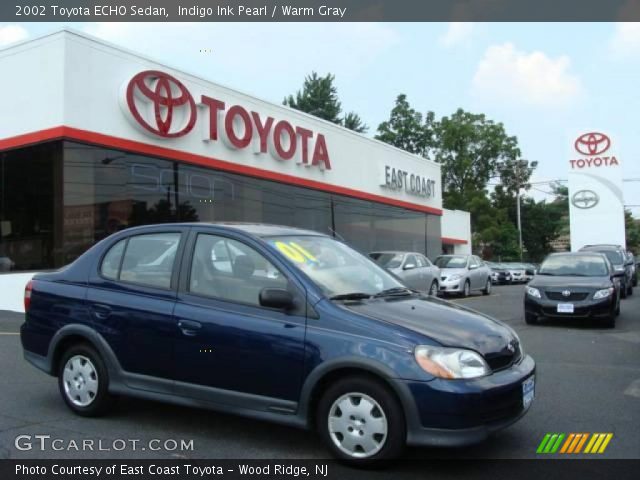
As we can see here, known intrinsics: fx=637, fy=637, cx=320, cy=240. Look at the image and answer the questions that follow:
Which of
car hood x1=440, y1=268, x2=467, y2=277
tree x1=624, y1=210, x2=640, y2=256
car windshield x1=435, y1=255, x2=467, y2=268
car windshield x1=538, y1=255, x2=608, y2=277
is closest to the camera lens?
car windshield x1=538, y1=255, x2=608, y2=277

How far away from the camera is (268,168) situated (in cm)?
1834

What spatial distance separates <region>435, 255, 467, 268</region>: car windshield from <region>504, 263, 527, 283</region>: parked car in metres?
14.7

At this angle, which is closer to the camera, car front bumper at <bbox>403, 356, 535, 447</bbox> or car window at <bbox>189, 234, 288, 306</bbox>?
car front bumper at <bbox>403, 356, 535, 447</bbox>

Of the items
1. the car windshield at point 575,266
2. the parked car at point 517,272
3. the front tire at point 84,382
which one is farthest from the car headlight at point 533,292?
the parked car at point 517,272

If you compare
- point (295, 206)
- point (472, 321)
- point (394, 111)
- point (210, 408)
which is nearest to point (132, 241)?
point (210, 408)

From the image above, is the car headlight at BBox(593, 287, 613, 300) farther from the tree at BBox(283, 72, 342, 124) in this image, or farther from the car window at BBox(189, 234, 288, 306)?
the tree at BBox(283, 72, 342, 124)

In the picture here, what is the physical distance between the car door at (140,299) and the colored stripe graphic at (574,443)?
9.29ft

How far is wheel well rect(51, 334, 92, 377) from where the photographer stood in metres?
5.31

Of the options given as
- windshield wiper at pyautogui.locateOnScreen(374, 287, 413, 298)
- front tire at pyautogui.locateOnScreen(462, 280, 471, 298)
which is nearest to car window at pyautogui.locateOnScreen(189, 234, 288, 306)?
windshield wiper at pyautogui.locateOnScreen(374, 287, 413, 298)

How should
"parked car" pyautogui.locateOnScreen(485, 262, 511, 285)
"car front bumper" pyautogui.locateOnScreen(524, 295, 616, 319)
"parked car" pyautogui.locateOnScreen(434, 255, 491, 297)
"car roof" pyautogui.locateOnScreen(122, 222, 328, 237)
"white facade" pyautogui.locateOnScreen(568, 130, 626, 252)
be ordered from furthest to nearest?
"parked car" pyautogui.locateOnScreen(485, 262, 511, 285) < "white facade" pyautogui.locateOnScreen(568, 130, 626, 252) < "parked car" pyautogui.locateOnScreen(434, 255, 491, 297) < "car front bumper" pyautogui.locateOnScreen(524, 295, 616, 319) < "car roof" pyautogui.locateOnScreen(122, 222, 328, 237)

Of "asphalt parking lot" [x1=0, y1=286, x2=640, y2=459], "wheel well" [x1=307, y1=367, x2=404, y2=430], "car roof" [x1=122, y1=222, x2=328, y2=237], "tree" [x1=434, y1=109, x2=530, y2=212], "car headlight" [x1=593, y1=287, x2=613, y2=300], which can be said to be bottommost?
"asphalt parking lot" [x1=0, y1=286, x2=640, y2=459]

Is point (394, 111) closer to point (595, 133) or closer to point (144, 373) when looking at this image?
point (595, 133)

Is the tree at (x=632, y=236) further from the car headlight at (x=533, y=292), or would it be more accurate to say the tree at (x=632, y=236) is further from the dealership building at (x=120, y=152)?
the car headlight at (x=533, y=292)

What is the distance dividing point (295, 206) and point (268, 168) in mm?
1871
